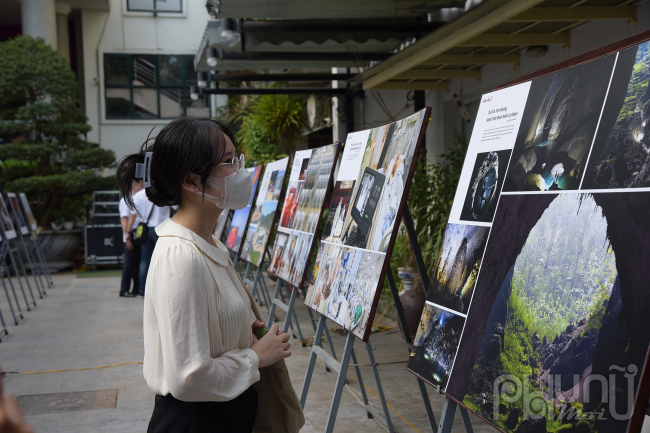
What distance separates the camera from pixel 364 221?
3.12 metres

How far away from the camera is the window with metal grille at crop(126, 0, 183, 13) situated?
17000mm

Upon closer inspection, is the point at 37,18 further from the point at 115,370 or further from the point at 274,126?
the point at 115,370

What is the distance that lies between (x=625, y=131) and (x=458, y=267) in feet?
2.52

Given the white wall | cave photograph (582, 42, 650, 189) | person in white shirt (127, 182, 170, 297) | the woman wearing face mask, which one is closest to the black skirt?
the woman wearing face mask

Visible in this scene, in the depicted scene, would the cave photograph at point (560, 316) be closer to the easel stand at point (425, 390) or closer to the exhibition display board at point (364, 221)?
the easel stand at point (425, 390)

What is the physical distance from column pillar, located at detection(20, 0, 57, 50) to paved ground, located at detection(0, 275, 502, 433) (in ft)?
25.2

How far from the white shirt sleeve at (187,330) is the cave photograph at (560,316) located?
74 cm

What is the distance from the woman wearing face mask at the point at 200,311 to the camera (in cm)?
149

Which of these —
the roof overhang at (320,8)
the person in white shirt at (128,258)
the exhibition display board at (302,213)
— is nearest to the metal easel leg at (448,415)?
the exhibition display board at (302,213)

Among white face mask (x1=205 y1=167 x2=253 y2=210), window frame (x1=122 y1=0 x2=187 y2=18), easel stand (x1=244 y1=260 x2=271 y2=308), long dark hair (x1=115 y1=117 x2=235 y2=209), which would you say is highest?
window frame (x1=122 y1=0 x2=187 y2=18)

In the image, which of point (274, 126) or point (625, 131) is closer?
point (625, 131)

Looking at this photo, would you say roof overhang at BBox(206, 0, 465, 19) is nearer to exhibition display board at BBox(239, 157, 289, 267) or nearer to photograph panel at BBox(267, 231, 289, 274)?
exhibition display board at BBox(239, 157, 289, 267)

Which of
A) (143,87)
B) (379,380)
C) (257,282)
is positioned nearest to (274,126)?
(257,282)

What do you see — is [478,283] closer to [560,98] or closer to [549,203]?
[549,203]
